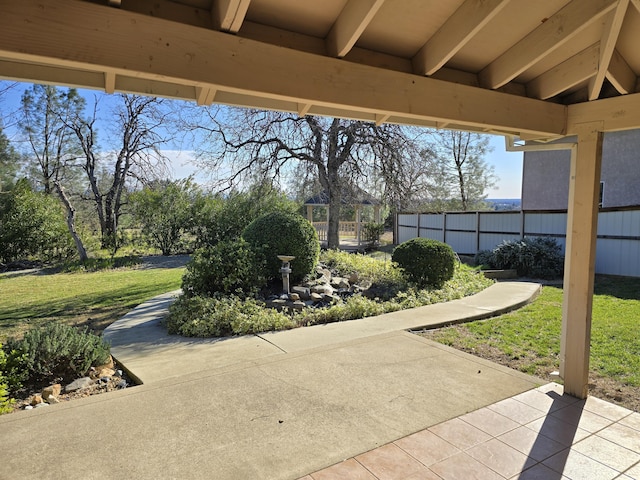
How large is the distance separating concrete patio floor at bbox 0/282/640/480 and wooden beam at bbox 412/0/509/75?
107 inches

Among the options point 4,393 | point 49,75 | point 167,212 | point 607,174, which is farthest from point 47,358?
point 607,174

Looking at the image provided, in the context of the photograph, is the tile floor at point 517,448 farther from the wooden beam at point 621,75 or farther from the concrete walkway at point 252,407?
the wooden beam at point 621,75

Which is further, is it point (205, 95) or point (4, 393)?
point (4, 393)

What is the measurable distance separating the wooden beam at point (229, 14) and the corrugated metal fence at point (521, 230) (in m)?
11.2

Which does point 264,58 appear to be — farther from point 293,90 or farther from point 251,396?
point 251,396

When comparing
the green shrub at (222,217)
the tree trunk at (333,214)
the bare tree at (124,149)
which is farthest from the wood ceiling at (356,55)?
the bare tree at (124,149)

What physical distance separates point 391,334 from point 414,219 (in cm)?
1336

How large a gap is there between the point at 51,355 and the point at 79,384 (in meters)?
0.45

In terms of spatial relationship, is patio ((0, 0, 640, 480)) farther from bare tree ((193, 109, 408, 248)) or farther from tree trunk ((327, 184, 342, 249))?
tree trunk ((327, 184, 342, 249))

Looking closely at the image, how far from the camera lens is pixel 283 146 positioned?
490 inches

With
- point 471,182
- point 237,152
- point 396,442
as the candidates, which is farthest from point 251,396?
point 471,182

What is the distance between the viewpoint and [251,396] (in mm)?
3680

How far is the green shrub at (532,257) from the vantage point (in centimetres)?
1088

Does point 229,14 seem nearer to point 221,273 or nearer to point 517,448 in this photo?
point 517,448
